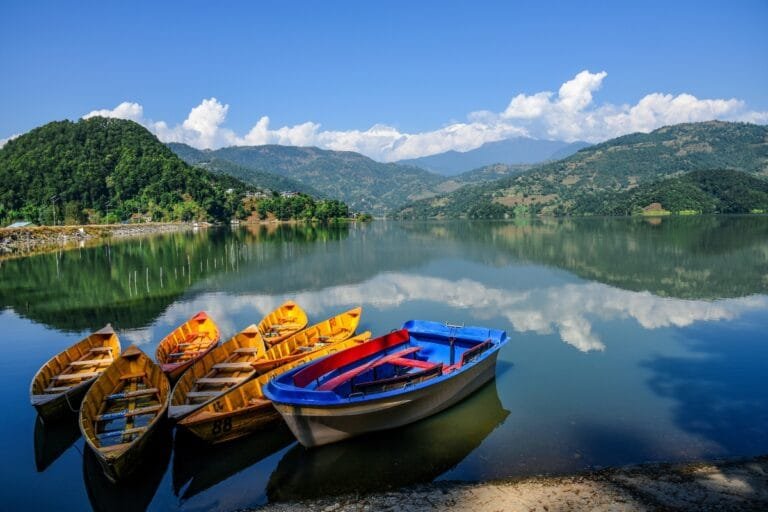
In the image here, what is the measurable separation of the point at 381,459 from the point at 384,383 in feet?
6.98

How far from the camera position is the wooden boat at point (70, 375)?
50.6 feet

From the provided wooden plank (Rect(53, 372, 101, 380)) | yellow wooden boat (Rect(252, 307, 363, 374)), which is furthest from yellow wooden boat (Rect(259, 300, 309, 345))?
wooden plank (Rect(53, 372, 101, 380))

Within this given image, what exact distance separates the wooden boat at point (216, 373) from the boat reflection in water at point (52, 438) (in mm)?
3647

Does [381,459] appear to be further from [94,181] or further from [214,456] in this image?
[94,181]

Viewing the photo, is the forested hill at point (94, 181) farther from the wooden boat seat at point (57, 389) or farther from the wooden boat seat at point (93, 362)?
the wooden boat seat at point (57, 389)

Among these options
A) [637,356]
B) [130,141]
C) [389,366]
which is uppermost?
[130,141]

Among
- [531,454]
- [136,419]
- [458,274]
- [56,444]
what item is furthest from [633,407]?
[458,274]

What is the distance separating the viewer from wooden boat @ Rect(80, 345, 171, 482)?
38.5 feet

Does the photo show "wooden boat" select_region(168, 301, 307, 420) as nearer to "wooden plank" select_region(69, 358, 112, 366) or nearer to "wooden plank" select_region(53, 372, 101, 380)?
"wooden plank" select_region(53, 372, 101, 380)

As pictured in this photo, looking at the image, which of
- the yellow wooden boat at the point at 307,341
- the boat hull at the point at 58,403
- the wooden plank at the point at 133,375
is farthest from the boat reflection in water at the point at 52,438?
the yellow wooden boat at the point at 307,341

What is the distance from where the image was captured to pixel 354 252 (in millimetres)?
73375

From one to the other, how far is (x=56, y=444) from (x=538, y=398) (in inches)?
633

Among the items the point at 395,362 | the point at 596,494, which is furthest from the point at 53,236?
the point at 596,494

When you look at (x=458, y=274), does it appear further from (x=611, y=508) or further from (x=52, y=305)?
(x=611, y=508)
